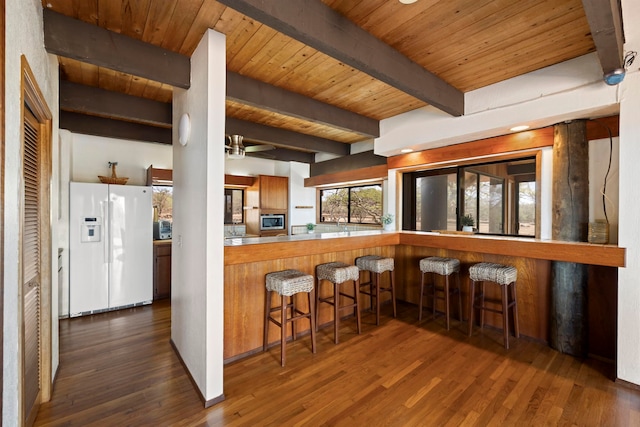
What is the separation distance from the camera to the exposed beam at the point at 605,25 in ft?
4.75

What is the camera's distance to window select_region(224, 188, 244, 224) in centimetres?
598

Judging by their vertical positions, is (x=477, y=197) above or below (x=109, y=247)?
above

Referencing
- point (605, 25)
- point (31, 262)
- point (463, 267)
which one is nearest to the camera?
point (605, 25)

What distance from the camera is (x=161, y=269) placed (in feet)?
14.2

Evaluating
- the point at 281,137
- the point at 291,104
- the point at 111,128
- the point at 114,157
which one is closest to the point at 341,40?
the point at 291,104

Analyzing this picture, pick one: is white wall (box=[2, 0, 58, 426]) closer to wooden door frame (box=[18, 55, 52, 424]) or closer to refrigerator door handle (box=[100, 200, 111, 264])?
wooden door frame (box=[18, 55, 52, 424])

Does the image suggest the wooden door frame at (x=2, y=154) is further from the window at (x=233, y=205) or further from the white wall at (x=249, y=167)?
the window at (x=233, y=205)

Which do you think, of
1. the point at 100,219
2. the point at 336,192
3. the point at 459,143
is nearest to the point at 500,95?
the point at 459,143

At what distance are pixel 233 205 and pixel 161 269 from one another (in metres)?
2.12

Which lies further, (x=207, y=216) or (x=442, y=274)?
(x=442, y=274)

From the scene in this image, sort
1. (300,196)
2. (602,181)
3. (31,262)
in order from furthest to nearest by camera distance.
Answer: (300,196), (602,181), (31,262)

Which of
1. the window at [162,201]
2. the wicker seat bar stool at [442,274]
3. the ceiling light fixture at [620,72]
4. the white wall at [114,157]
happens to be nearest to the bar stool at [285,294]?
the wicker seat bar stool at [442,274]

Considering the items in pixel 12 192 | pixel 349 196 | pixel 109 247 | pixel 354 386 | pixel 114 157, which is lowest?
pixel 354 386

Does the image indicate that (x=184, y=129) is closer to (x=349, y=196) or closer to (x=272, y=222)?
(x=272, y=222)
